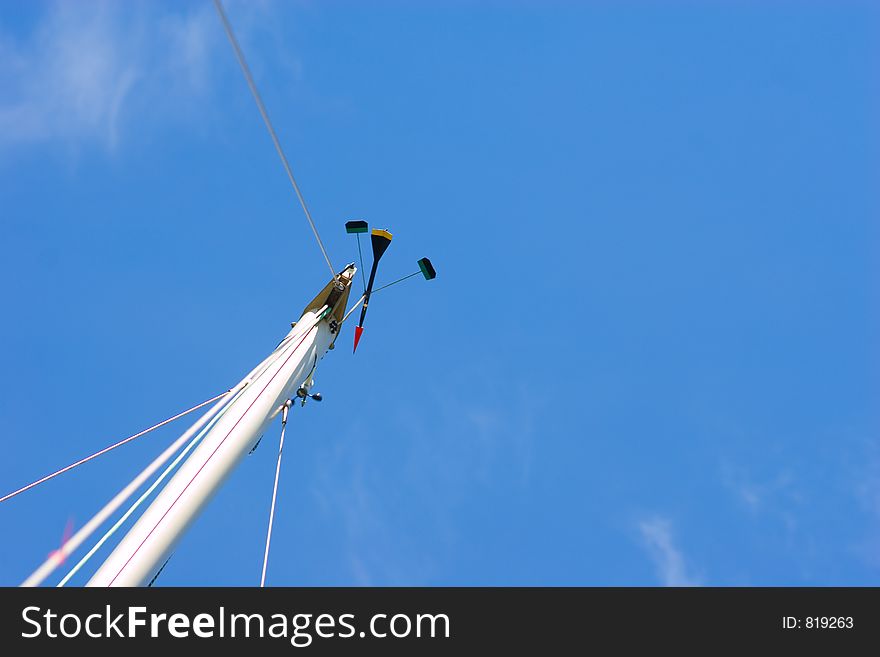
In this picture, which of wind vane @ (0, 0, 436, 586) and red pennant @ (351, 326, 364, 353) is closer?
wind vane @ (0, 0, 436, 586)

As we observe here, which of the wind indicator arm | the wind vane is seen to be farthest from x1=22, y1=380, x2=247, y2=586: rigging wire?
the wind indicator arm

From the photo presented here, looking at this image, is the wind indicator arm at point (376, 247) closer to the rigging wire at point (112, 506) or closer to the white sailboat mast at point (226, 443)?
the white sailboat mast at point (226, 443)

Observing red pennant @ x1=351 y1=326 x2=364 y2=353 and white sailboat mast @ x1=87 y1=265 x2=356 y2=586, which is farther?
red pennant @ x1=351 y1=326 x2=364 y2=353

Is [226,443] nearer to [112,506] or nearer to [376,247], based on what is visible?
[112,506]

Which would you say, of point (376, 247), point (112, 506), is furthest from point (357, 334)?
point (112, 506)

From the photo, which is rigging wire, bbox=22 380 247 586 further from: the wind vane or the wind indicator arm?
the wind indicator arm

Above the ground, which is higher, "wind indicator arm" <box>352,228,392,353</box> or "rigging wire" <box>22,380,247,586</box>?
"wind indicator arm" <box>352,228,392,353</box>

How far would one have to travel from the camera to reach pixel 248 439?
18.7m

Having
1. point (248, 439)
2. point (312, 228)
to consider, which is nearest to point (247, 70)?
point (312, 228)

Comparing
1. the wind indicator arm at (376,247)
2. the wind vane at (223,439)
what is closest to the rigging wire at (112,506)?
the wind vane at (223,439)
